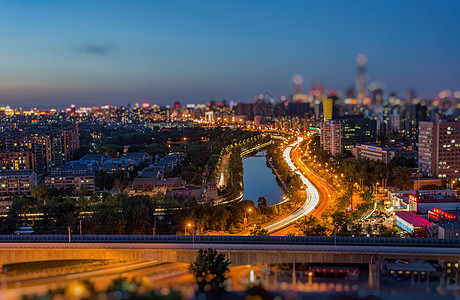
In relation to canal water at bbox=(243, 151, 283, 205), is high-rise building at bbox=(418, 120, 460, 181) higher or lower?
higher

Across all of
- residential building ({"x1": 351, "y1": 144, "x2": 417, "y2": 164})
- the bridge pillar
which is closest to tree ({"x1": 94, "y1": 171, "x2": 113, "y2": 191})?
the bridge pillar

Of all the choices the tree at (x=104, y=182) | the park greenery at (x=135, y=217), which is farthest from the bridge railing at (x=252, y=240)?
the tree at (x=104, y=182)

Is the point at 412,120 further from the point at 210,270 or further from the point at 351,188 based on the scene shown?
the point at 210,270

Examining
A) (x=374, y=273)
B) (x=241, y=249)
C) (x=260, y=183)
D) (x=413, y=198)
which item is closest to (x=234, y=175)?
(x=260, y=183)

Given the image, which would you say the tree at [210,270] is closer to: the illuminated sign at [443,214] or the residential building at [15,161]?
the illuminated sign at [443,214]

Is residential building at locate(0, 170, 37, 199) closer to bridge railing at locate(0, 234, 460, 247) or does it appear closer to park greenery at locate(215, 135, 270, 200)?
park greenery at locate(215, 135, 270, 200)

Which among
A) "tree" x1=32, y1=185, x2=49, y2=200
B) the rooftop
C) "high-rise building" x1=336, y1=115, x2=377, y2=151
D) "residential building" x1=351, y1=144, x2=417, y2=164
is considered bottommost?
the rooftop
